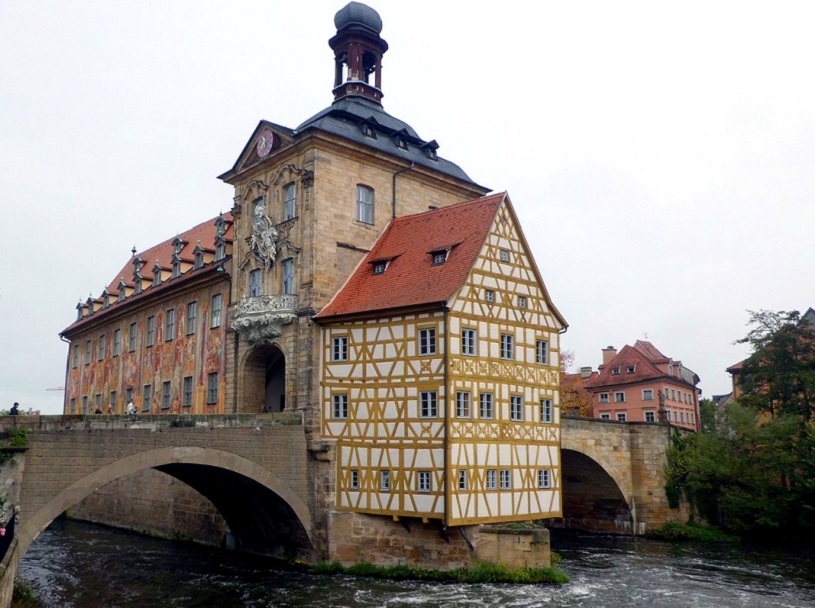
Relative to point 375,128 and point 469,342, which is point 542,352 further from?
point 375,128

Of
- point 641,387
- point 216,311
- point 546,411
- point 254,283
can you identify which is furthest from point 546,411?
point 641,387

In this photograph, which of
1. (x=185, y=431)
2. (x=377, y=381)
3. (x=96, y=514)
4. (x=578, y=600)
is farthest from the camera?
(x=96, y=514)

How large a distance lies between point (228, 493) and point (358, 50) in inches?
706

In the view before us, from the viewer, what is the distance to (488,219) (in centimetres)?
2506

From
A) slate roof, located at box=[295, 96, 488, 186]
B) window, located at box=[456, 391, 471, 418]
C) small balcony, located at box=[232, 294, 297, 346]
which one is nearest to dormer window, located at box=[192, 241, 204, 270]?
small balcony, located at box=[232, 294, 297, 346]

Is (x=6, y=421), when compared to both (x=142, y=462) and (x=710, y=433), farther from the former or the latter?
(x=710, y=433)

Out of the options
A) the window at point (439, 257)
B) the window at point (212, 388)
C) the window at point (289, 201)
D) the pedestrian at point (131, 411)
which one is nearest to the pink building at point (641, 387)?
the window at point (212, 388)

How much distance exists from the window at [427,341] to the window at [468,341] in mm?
831

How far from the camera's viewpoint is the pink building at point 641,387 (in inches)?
2302

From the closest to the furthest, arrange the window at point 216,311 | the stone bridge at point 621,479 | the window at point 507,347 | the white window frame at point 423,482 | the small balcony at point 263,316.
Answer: the white window frame at point 423,482 < the window at point 507,347 < the small balcony at point 263,316 < the window at point 216,311 < the stone bridge at point 621,479

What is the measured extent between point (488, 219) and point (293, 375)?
7.87 meters

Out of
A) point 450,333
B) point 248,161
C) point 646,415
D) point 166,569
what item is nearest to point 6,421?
point 166,569

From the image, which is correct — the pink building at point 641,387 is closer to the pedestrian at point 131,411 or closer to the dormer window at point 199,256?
the dormer window at point 199,256

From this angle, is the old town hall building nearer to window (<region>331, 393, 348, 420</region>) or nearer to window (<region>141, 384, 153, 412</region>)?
window (<region>331, 393, 348, 420</region>)
